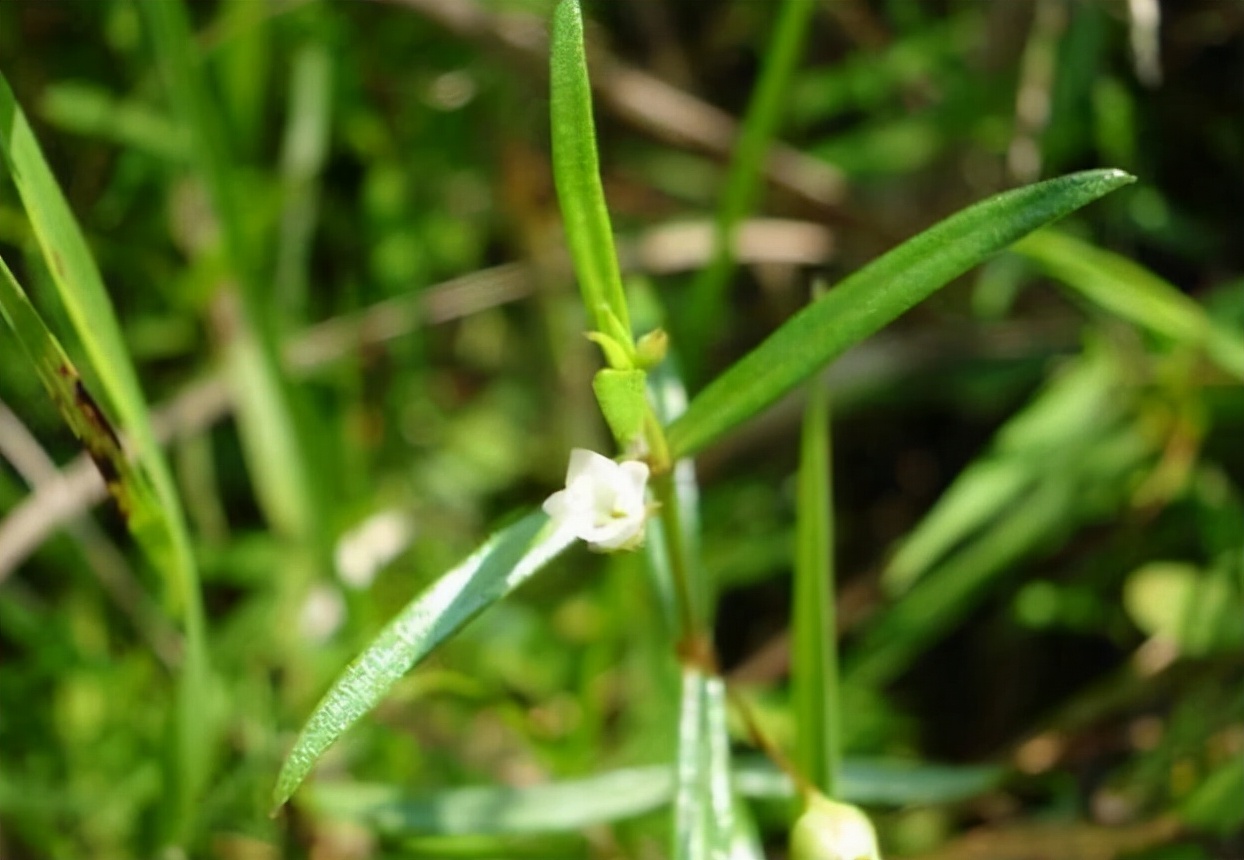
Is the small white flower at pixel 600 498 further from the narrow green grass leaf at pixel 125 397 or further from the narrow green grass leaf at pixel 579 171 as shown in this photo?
the narrow green grass leaf at pixel 125 397

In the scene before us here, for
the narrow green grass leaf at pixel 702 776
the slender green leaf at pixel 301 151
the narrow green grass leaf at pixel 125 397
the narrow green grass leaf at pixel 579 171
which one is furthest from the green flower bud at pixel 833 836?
the slender green leaf at pixel 301 151

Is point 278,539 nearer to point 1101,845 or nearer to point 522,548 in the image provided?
point 522,548

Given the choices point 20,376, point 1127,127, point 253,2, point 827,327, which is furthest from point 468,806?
point 1127,127

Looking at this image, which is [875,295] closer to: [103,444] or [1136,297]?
[103,444]

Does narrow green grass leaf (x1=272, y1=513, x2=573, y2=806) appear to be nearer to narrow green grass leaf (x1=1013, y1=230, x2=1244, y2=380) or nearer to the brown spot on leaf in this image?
the brown spot on leaf

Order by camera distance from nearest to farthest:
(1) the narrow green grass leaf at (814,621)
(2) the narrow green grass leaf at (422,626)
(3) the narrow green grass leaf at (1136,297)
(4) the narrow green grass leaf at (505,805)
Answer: (2) the narrow green grass leaf at (422,626) < (1) the narrow green grass leaf at (814,621) < (4) the narrow green grass leaf at (505,805) < (3) the narrow green grass leaf at (1136,297)

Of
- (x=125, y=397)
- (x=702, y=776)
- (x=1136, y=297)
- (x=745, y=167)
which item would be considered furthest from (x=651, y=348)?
(x=1136, y=297)
